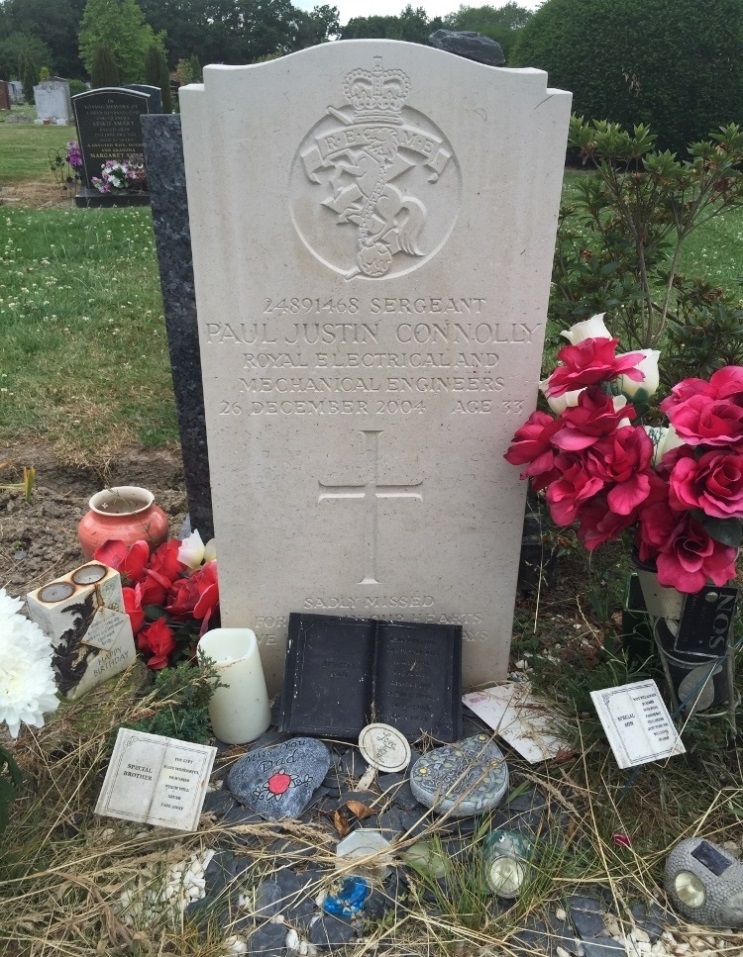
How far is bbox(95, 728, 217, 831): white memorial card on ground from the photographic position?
6.68 ft

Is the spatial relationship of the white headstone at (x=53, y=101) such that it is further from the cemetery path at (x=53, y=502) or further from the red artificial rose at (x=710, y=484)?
the red artificial rose at (x=710, y=484)

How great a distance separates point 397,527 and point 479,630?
49 centimetres

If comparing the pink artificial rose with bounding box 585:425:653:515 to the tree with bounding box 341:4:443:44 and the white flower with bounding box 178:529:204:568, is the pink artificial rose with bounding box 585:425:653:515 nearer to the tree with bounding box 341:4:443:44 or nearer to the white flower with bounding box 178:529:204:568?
the white flower with bounding box 178:529:204:568

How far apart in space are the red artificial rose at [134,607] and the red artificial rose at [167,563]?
12 cm

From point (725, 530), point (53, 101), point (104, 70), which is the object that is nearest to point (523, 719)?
point (725, 530)

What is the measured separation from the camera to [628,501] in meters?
1.99

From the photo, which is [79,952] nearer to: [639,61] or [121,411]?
[121,411]

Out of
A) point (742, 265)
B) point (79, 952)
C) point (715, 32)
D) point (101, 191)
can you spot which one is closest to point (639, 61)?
point (715, 32)

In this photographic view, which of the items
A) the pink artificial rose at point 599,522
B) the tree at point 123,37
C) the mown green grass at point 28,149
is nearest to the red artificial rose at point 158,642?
the pink artificial rose at point 599,522

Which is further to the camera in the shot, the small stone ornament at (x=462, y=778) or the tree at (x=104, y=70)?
the tree at (x=104, y=70)

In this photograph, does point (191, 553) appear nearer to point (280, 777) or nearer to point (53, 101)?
point (280, 777)

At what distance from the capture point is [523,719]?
8.11 feet

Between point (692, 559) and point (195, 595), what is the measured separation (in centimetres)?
164

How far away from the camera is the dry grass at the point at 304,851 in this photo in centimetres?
182
